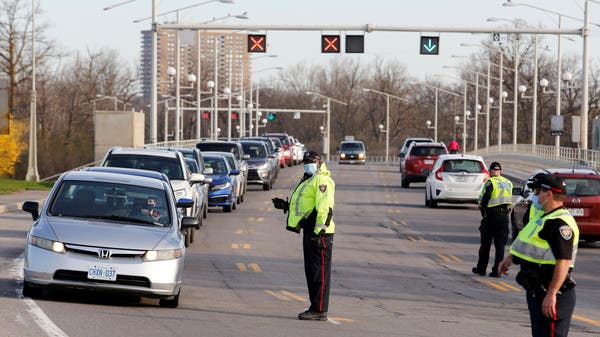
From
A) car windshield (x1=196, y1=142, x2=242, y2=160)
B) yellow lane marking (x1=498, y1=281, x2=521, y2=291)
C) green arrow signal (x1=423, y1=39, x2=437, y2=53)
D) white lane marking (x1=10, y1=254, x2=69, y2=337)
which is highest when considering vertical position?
green arrow signal (x1=423, y1=39, x2=437, y2=53)

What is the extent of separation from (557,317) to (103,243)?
6.34 metres

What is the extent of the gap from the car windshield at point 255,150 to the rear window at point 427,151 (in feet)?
17.9

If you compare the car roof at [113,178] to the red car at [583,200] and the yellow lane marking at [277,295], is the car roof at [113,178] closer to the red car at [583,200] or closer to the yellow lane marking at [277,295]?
the yellow lane marking at [277,295]

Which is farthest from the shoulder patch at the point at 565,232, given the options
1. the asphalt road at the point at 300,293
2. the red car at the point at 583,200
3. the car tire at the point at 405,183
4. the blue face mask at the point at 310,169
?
the car tire at the point at 405,183

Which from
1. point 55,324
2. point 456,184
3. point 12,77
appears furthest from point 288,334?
point 12,77

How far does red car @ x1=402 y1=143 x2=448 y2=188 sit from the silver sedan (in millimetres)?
32319

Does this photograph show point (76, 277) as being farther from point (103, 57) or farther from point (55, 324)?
point (103, 57)

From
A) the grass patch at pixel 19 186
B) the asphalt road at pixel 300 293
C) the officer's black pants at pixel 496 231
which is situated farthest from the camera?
the grass patch at pixel 19 186

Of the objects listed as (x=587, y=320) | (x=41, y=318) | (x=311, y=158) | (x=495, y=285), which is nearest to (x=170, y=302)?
(x=41, y=318)

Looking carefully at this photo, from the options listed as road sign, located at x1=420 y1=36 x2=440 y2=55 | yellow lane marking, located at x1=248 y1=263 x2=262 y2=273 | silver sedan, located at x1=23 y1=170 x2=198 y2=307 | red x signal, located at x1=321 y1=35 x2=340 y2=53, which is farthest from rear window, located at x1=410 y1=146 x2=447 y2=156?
silver sedan, located at x1=23 y1=170 x2=198 y2=307

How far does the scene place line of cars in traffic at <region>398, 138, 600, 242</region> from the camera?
24.2 m

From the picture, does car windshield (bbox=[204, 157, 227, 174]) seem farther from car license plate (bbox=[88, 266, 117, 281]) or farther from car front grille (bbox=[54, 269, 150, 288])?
car license plate (bbox=[88, 266, 117, 281])

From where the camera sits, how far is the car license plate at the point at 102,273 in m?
13.7

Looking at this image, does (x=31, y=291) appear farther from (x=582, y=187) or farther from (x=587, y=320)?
(x=582, y=187)
